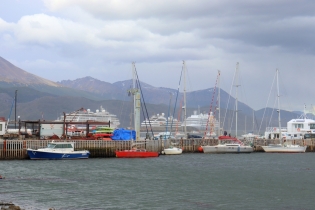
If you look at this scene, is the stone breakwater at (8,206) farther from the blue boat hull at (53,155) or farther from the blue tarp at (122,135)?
the blue tarp at (122,135)

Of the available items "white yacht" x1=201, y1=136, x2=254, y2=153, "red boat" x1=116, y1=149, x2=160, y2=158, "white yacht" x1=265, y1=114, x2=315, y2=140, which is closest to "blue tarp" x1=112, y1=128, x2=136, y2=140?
"red boat" x1=116, y1=149, x2=160, y2=158

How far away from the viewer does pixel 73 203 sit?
32406mm

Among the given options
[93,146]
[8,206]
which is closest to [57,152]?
[93,146]


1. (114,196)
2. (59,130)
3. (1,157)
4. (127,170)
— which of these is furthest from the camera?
(59,130)

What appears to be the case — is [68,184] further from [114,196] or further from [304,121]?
[304,121]

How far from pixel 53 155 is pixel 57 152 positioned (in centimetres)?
61

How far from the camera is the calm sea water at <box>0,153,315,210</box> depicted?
33.3 m

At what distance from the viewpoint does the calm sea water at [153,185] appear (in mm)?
33312

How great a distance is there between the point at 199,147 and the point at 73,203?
5310 cm

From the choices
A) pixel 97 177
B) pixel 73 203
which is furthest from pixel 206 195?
pixel 97 177

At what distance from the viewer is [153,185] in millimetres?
42375

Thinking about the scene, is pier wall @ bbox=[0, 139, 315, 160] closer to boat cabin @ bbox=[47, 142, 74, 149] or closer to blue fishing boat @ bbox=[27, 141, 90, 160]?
blue fishing boat @ bbox=[27, 141, 90, 160]

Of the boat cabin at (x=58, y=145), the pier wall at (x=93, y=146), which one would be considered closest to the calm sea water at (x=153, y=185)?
the boat cabin at (x=58, y=145)

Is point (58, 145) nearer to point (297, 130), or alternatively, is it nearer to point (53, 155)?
point (53, 155)
